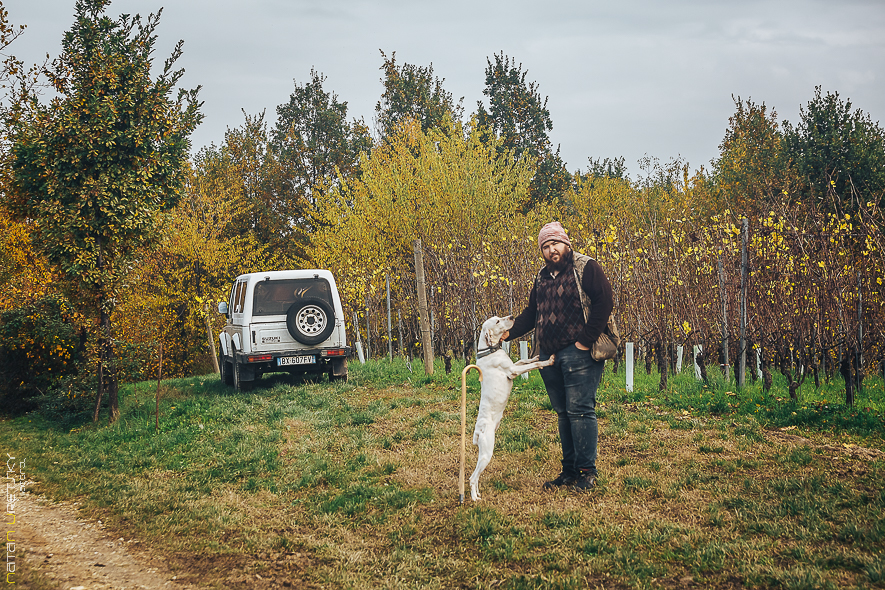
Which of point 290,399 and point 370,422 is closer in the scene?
point 370,422

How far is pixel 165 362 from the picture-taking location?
22.2 m

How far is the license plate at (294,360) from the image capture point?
9984 millimetres

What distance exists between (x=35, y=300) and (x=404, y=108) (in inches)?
890

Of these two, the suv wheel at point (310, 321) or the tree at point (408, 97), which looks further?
the tree at point (408, 97)

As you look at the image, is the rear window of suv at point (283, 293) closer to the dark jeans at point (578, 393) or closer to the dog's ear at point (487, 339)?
the dog's ear at point (487, 339)

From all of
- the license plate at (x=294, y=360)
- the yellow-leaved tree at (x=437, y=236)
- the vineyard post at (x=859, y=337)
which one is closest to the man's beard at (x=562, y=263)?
the vineyard post at (x=859, y=337)

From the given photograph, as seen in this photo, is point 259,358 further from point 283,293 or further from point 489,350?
Answer: point 489,350

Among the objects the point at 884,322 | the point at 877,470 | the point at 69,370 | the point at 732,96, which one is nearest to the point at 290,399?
the point at 69,370

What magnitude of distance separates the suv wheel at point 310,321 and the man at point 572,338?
19.1 feet

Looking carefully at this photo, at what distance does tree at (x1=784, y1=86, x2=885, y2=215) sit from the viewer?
17.5 metres

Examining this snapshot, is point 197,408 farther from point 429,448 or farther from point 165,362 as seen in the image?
point 165,362

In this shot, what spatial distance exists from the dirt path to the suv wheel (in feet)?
16.5

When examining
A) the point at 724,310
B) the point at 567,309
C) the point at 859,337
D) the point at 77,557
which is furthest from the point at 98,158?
the point at 859,337

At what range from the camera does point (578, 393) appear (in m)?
4.39
